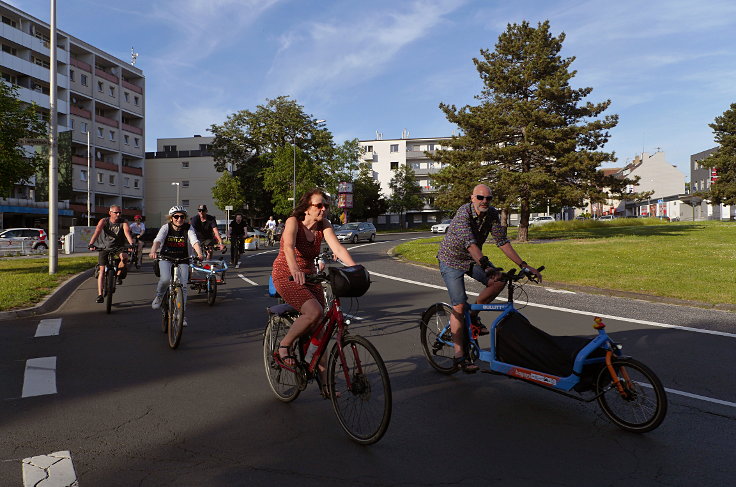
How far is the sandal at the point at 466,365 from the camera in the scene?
5039 millimetres

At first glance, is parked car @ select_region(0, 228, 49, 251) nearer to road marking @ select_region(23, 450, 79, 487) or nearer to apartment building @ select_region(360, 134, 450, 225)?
road marking @ select_region(23, 450, 79, 487)

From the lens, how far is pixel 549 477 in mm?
3234

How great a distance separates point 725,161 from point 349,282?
65648mm

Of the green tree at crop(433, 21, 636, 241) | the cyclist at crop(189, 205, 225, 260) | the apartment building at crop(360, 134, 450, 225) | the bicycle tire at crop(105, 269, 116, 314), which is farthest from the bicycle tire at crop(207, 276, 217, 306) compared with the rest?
the apartment building at crop(360, 134, 450, 225)

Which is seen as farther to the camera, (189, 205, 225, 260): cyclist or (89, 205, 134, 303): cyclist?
(189, 205, 225, 260): cyclist

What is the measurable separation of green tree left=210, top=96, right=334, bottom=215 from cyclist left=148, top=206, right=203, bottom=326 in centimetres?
5019

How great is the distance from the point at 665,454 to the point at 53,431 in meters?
4.11

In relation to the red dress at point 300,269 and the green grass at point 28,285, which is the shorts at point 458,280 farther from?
the green grass at point 28,285

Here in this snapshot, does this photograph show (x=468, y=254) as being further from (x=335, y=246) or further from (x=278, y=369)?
(x=278, y=369)

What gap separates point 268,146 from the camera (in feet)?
206

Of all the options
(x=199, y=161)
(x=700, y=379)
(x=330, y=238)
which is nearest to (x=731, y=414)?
(x=700, y=379)

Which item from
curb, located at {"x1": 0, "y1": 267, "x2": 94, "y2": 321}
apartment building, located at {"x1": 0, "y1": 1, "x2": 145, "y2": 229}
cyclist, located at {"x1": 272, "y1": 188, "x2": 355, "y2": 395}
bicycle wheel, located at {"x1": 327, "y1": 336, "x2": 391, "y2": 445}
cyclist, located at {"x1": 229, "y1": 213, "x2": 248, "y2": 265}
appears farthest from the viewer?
apartment building, located at {"x1": 0, "y1": 1, "x2": 145, "y2": 229}

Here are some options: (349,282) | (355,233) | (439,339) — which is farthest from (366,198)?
(349,282)

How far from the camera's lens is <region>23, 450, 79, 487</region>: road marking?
10.5 ft
